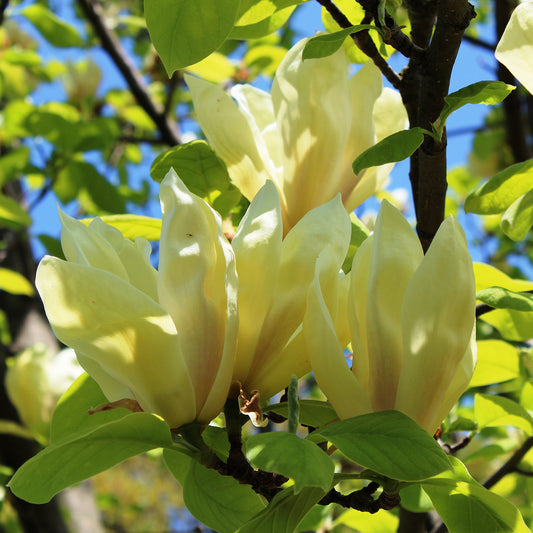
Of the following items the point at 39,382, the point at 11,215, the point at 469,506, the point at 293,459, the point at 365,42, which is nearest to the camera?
the point at 293,459

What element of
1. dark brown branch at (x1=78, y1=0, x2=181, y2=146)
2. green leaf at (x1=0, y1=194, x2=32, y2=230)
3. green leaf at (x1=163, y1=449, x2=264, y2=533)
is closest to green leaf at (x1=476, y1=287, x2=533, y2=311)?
green leaf at (x1=163, y1=449, x2=264, y2=533)

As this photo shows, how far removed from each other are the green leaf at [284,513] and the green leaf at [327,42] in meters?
0.39

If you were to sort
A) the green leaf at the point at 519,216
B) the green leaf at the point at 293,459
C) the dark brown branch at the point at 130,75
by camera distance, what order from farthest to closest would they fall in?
the dark brown branch at the point at 130,75 → the green leaf at the point at 519,216 → the green leaf at the point at 293,459

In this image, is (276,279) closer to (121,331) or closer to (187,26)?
(121,331)

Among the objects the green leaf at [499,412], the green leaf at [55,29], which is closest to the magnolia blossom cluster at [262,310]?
the green leaf at [499,412]

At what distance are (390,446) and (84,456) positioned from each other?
219mm

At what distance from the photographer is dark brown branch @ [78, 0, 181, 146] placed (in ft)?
6.85

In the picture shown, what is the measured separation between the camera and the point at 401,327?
54 cm

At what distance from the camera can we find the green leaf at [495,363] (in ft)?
3.30

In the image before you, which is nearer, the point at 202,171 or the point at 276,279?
the point at 276,279

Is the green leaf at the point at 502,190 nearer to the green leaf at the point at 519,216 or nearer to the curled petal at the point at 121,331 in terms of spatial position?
the green leaf at the point at 519,216

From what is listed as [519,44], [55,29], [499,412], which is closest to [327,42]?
[519,44]

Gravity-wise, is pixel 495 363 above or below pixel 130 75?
below

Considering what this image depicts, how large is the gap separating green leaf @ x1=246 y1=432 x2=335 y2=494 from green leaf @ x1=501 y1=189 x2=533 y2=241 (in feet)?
1.18
